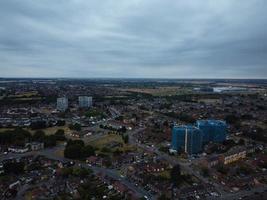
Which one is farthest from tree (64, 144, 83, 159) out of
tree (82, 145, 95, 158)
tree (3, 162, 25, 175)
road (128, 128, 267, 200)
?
road (128, 128, 267, 200)

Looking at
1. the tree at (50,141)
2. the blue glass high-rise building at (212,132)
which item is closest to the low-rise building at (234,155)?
the blue glass high-rise building at (212,132)

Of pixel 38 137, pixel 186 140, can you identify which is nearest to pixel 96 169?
pixel 186 140

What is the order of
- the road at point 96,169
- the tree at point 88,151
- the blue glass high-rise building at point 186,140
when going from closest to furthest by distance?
the road at point 96,169 < the tree at point 88,151 < the blue glass high-rise building at point 186,140

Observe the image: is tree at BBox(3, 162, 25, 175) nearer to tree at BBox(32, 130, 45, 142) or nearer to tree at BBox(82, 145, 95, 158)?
tree at BBox(82, 145, 95, 158)

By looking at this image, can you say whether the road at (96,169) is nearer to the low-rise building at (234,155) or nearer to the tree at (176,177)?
the tree at (176,177)

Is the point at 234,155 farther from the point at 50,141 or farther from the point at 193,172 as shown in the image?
the point at 50,141

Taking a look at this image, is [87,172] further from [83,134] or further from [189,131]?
[83,134]

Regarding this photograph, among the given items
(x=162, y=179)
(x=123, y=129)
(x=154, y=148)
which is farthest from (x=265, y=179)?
(x=123, y=129)

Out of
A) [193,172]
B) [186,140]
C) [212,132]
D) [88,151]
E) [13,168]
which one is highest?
[186,140]

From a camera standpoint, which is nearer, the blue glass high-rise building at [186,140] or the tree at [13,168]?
the tree at [13,168]
